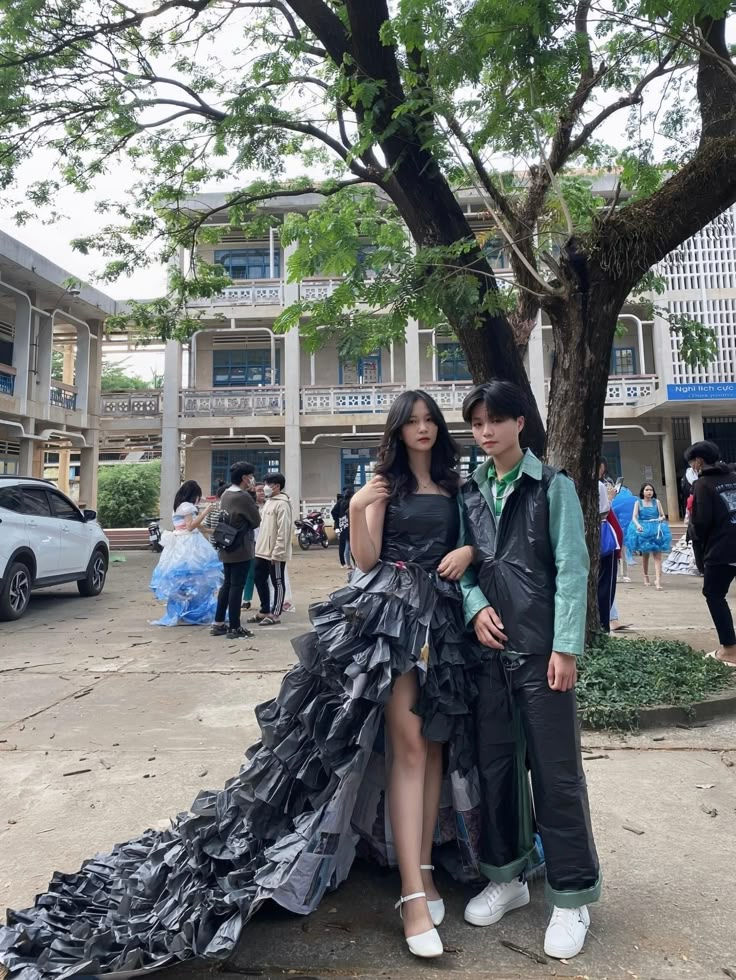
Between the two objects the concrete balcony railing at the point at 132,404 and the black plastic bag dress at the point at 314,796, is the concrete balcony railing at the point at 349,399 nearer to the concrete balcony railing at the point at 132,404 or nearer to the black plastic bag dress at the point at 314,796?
the concrete balcony railing at the point at 132,404

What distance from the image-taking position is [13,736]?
3.90 meters

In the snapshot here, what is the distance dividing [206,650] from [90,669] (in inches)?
40.4

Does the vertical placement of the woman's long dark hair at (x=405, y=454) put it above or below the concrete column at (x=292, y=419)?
below

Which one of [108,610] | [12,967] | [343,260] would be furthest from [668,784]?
[108,610]

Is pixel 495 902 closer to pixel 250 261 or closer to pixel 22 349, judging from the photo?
pixel 22 349

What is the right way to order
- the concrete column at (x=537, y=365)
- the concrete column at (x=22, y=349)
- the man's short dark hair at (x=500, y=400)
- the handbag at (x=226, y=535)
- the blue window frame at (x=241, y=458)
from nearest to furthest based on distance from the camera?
1. the man's short dark hair at (x=500, y=400)
2. the handbag at (x=226, y=535)
3. the concrete column at (x=22, y=349)
4. the concrete column at (x=537, y=365)
5. the blue window frame at (x=241, y=458)

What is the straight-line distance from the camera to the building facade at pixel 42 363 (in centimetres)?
1488

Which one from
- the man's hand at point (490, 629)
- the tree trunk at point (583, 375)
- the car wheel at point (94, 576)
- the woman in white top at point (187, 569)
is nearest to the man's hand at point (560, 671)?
the man's hand at point (490, 629)

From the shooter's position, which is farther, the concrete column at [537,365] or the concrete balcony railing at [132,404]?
the concrete balcony railing at [132,404]

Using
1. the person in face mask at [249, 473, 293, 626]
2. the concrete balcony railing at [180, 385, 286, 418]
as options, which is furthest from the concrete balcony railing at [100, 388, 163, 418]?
the person in face mask at [249, 473, 293, 626]

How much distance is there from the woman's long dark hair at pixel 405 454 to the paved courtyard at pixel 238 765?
138 centimetres

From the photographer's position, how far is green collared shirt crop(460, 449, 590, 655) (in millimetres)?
1911

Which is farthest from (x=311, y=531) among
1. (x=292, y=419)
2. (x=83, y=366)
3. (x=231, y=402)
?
(x=83, y=366)

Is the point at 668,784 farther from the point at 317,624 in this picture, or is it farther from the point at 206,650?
the point at 206,650
